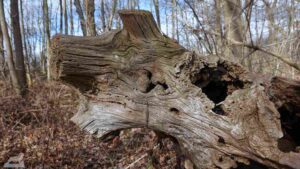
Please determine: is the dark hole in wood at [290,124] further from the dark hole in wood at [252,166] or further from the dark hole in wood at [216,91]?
the dark hole in wood at [216,91]

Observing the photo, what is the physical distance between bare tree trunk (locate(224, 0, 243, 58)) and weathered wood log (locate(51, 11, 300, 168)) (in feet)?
7.41

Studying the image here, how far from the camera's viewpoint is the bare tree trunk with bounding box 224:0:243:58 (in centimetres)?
526

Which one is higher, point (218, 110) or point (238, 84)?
point (238, 84)

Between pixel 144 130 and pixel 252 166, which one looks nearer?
pixel 252 166

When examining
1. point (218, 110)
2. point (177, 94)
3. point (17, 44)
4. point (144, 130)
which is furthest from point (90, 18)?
point (218, 110)

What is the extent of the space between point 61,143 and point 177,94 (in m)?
4.09

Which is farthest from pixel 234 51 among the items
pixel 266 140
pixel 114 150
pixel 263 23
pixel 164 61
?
pixel 266 140

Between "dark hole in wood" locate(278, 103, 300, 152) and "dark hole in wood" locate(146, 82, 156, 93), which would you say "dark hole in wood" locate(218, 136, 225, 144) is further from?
"dark hole in wood" locate(146, 82, 156, 93)

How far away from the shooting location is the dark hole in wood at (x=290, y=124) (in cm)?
259

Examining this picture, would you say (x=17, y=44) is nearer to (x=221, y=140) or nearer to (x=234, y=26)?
(x=234, y=26)

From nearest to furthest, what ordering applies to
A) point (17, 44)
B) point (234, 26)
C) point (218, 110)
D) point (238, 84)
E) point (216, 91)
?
1. point (218, 110)
2. point (238, 84)
3. point (216, 91)
4. point (234, 26)
5. point (17, 44)

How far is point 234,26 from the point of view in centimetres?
673

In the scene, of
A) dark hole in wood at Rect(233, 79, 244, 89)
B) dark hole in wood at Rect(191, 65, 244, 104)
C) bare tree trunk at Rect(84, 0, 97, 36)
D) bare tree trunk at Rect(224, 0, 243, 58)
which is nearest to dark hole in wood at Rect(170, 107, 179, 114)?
dark hole in wood at Rect(191, 65, 244, 104)

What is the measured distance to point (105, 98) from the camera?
9.54 ft
